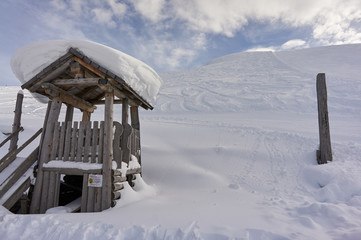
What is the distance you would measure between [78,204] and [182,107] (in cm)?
1915

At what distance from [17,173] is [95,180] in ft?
6.89

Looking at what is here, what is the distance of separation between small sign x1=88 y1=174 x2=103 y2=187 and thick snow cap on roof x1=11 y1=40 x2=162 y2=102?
2.32 metres

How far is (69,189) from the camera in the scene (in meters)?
7.02

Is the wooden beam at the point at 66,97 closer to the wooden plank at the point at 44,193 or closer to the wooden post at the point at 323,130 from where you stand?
the wooden plank at the point at 44,193

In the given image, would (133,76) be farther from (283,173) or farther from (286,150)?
(286,150)

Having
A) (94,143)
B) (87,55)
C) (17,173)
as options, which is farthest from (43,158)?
(87,55)

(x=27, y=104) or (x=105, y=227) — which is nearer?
(x=105, y=227)

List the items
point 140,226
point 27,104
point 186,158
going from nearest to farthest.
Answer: point 140,226, point 186,158, point 27,104

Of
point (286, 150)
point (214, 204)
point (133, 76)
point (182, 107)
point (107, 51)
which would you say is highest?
point (182, 107)

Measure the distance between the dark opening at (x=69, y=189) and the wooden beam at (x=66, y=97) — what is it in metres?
2.47

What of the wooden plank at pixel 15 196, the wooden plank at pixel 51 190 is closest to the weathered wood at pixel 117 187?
the wooden plank at pixel 51 190

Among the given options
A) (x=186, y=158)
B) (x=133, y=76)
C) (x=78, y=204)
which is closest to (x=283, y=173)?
(x=186, y=158)

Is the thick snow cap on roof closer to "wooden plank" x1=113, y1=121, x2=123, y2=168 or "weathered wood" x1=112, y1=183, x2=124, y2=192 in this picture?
"wooden plank" x1=113, y1=121, x2=123, y2=168

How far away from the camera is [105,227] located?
10.2 ft
